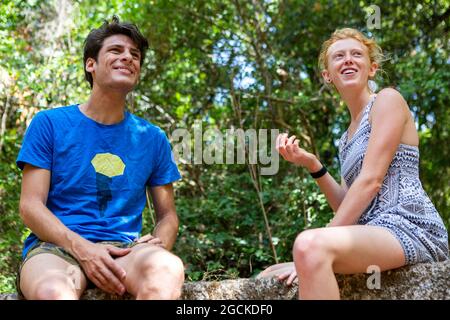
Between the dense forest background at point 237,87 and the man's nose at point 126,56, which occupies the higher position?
the dense forest background at point 237,87

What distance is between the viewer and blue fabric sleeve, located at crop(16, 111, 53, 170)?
8.15 ft

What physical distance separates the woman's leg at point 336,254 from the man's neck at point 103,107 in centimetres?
117

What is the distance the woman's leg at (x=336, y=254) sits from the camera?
1983 millimetres

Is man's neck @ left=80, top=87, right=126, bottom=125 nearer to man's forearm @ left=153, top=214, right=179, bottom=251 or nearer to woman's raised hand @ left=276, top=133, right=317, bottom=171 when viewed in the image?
man's forearm @ left=153, top=214, right=179, bottom=251

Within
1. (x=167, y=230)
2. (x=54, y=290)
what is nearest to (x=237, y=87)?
(x=167, y=230)

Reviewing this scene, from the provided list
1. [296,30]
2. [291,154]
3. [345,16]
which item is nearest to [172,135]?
[296,30]

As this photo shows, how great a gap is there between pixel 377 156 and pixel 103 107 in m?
1.31

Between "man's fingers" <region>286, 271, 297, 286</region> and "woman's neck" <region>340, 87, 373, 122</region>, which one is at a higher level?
"woman's neck" <region>340, 87, 373, 122</region>

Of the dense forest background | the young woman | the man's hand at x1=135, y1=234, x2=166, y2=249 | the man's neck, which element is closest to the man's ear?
the man's neck

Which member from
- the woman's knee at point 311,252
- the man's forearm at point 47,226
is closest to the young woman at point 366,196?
the woman's knee at point 311,252

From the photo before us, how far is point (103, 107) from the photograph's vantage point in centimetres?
276

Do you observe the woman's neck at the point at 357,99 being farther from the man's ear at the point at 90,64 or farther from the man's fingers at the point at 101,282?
the man's fingers at the point at 101,282

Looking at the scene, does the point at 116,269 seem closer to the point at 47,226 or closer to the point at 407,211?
the point at 47,226

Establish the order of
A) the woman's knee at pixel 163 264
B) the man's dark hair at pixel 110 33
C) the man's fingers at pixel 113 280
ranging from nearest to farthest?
1. the woman's knee at pixel 163 264
2. the man's fingers at pixel 113 280
3. the man's dark hair at pixel 110 33
